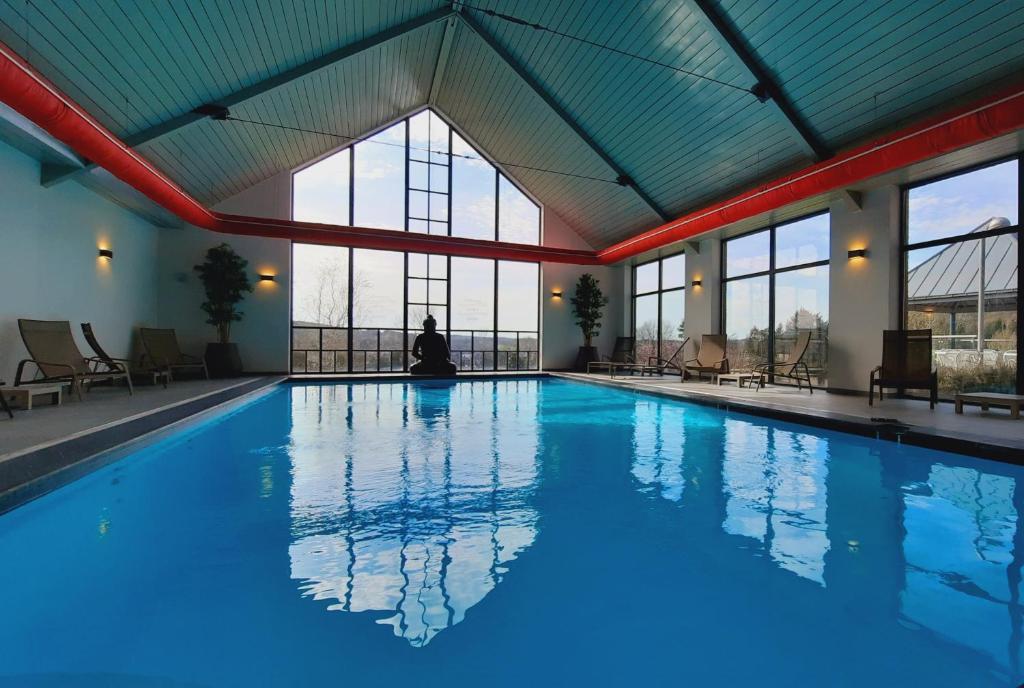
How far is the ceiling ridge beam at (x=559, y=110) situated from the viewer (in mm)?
8352

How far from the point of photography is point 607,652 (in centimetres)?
148

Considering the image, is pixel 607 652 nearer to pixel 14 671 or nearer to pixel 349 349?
pixel 14 671

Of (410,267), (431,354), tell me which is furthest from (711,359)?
(410,267)

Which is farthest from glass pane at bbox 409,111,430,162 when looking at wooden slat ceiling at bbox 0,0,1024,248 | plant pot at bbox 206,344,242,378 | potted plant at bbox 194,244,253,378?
plant pot at bbox 206,344,242,378

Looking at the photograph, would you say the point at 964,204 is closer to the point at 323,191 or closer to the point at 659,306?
the point at 659,306

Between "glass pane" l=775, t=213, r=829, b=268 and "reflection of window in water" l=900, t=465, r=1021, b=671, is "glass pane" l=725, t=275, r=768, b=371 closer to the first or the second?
"glass pane" l=775, t=213, r=829, b=268

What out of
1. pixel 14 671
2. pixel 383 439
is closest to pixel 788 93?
pixel 383 439

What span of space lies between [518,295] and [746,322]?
17.1ft

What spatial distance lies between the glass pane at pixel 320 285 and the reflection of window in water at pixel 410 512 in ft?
18.1

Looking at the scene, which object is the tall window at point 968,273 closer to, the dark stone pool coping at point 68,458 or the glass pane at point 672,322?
the glass pane at point 672,322

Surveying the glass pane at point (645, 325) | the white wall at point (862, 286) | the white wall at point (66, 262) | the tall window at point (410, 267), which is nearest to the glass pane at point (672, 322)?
the glass pane at point (645, 325)

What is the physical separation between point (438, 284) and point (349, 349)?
246 cm

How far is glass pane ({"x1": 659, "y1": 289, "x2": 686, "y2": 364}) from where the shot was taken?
35.3 ft

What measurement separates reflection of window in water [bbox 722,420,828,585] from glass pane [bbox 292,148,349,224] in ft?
29.5
